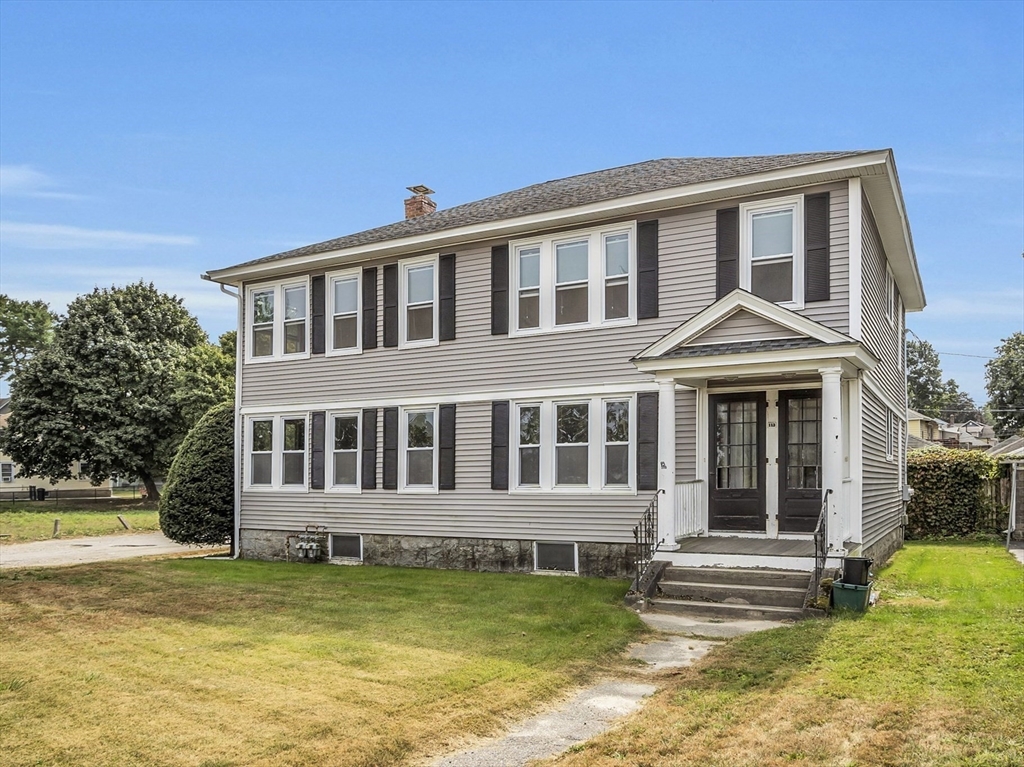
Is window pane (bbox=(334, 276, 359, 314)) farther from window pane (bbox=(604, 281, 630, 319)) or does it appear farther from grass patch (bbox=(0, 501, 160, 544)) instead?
grass patch (bbox=(0, 501, 160, 544))

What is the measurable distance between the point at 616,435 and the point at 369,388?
506cm

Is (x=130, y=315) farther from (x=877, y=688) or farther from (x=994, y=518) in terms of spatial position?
(x=877, y=688)

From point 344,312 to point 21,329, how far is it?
52384mm

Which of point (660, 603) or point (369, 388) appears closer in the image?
point (660, 603)

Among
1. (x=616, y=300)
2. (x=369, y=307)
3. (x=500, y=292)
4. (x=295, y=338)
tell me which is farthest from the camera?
(x=295, y=338)

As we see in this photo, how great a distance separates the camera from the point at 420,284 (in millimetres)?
15367

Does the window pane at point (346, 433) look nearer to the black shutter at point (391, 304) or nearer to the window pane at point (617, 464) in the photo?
the black shutter at point (391, 304)

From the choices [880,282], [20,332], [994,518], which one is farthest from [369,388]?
[20,332]

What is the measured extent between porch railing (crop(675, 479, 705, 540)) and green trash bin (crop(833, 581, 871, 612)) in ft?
8.58

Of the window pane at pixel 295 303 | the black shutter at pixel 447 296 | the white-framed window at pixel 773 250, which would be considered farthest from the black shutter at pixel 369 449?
the white-framed window at pixel 773 250

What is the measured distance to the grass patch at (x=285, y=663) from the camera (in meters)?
5.54

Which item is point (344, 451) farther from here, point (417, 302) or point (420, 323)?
point (417, 302)

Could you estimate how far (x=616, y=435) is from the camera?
13141 millimetres

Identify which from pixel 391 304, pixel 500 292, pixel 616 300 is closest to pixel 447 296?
pixel 500 292
